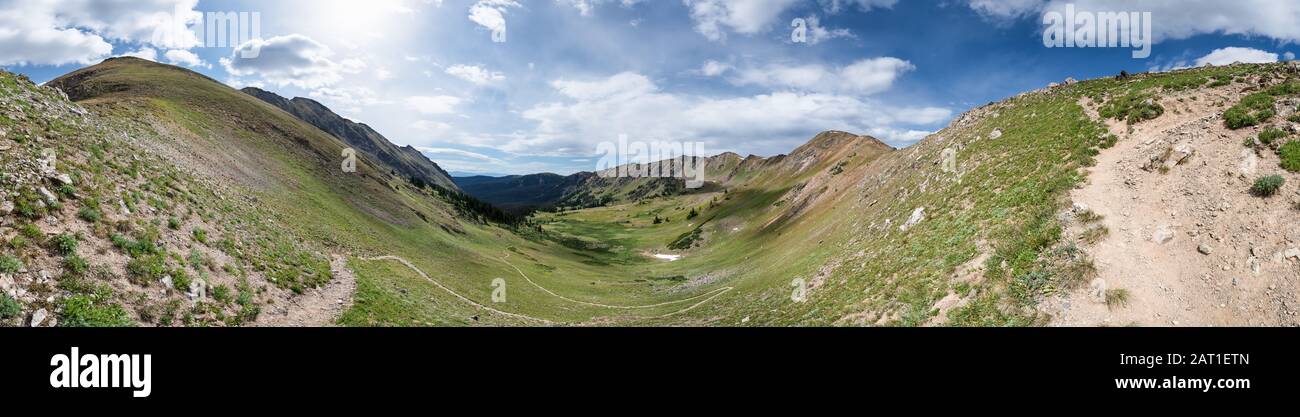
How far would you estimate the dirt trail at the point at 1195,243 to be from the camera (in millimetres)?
12977

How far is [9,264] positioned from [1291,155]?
43.0 meters

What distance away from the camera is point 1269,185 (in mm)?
15477

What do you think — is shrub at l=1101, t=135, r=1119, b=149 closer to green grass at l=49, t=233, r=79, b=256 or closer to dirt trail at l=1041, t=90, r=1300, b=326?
dirt trail at l=1041, t=90, r=1300, b=326

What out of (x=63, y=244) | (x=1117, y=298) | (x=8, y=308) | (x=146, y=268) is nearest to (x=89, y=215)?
(x=63, y=244)

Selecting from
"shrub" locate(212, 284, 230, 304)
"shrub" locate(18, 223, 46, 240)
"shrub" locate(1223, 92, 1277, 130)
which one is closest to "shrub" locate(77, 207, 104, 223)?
"shrub" locate(18, 223, 46, 240)

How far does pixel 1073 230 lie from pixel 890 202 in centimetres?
2071

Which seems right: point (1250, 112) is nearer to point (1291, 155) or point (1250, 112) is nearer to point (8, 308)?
point (1291, 155)

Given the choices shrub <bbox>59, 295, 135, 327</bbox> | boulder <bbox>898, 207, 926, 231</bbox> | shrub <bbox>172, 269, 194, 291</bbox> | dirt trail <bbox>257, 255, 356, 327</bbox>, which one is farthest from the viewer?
boulder <bbox>898, 207, 926, 231</bbox>

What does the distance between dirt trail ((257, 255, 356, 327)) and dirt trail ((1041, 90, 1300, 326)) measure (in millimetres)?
30522

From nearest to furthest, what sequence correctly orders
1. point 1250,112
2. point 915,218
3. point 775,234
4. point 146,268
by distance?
point 146,268
point 1250,112
point 915,218
point 775,234

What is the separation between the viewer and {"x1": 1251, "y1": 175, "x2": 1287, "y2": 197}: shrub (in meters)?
15.5

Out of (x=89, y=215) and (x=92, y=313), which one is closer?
(x=92, y=313)
